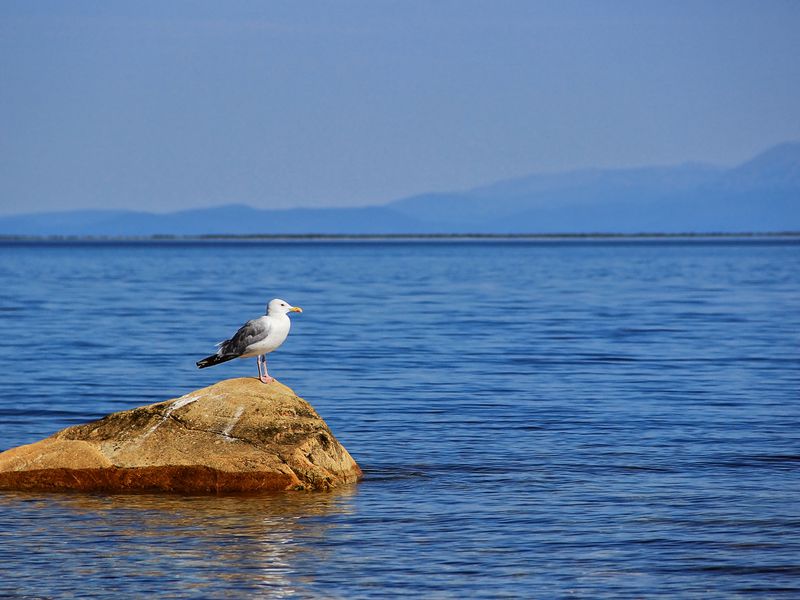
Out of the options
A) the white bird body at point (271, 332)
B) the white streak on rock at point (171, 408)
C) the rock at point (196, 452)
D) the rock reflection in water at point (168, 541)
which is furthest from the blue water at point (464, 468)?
the white bird body at point (271, 332)

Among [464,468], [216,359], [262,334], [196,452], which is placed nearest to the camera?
[196,452]

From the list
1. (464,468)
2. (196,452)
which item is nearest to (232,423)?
(196,452)

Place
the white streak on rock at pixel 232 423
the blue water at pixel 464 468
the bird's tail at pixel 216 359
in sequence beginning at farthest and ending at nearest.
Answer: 1. the bird's tail at pixel 216 359
2. the white streak on rock at pixel 232 423
3. the blue water at pixel 464 468

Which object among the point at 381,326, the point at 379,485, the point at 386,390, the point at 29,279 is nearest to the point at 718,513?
the point at 379,485

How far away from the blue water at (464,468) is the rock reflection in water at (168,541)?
0.13ft

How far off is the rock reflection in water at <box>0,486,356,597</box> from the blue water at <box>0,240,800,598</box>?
40mm

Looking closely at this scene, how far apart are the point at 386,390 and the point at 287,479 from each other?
10983 mm

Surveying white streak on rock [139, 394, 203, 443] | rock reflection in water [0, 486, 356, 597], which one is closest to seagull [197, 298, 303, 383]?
white streak on rock [139, 394, 203, 443]

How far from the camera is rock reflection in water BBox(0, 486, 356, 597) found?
11.9 meters

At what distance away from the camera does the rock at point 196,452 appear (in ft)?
51.9

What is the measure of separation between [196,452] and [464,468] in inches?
156

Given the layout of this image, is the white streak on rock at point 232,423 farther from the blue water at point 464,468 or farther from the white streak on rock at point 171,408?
the blue water at point 464,468

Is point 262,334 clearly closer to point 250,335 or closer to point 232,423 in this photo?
point 250,335

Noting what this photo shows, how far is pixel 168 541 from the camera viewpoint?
529 inches
